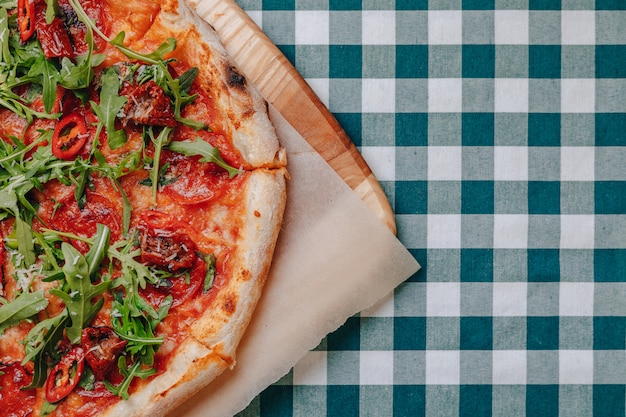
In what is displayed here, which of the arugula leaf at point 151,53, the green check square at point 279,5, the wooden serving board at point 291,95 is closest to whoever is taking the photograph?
the arugula leaf at point 151,53

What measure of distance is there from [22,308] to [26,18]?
1.17 metres

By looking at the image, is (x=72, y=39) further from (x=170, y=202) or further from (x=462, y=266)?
(x=462, y=266)

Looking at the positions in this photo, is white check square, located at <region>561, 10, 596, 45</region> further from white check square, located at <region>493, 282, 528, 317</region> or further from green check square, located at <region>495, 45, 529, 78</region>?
white check square, located at <region>493, 282, 528, 317</region>

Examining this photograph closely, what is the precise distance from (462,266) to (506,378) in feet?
1.88

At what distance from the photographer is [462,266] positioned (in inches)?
122

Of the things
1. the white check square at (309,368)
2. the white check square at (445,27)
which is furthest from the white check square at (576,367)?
the white check square at (445,27)

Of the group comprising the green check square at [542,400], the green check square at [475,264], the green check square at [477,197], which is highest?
the green check square at [477,197]

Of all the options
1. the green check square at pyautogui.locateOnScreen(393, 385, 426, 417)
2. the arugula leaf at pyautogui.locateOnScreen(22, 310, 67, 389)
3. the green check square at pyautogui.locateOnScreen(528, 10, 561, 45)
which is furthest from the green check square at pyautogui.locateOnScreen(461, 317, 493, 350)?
the arugula leaf at pyautogui.locateOnScreen(22, 310, 67, 389)

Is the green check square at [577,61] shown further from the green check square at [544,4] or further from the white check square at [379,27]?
the white check square at [379,27]

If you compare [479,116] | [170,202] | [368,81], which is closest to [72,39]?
[170,202]

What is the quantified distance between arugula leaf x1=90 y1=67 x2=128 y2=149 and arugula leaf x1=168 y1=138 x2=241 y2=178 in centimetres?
24

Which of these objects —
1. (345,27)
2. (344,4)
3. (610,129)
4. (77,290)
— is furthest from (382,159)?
(77,290)

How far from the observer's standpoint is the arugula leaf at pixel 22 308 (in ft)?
8.75

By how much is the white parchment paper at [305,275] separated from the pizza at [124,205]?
0.48 ft
